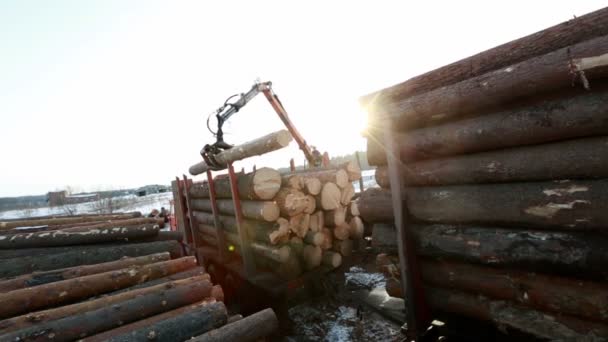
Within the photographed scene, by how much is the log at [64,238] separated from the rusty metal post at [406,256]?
3.63m

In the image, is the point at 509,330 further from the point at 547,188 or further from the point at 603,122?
the point at 603,122

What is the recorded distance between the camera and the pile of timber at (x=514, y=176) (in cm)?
198

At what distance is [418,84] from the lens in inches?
115

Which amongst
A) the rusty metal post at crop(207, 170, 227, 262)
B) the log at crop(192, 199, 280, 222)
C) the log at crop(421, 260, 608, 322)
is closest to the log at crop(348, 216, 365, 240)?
the log at crop(192, 199, 280, 222)

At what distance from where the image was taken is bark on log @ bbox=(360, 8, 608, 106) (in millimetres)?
1977

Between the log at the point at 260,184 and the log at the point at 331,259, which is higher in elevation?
the log at the point at 260,184

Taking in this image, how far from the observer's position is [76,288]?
102 inches

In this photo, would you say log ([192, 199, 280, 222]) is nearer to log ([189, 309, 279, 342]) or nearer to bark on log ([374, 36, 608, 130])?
bark on log ([374, 36, 608, 130])

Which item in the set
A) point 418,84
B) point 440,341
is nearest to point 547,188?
point 418,84

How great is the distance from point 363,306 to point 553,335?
3.25m

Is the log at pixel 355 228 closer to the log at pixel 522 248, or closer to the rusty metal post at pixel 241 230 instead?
the rusty metal post at pixel 241 230

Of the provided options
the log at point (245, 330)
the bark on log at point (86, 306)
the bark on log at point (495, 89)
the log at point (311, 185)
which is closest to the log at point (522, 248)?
the bark on log at point (495, 89)

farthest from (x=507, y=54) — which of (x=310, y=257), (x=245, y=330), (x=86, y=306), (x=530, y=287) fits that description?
(x=310, y=257)

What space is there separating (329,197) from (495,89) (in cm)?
458
